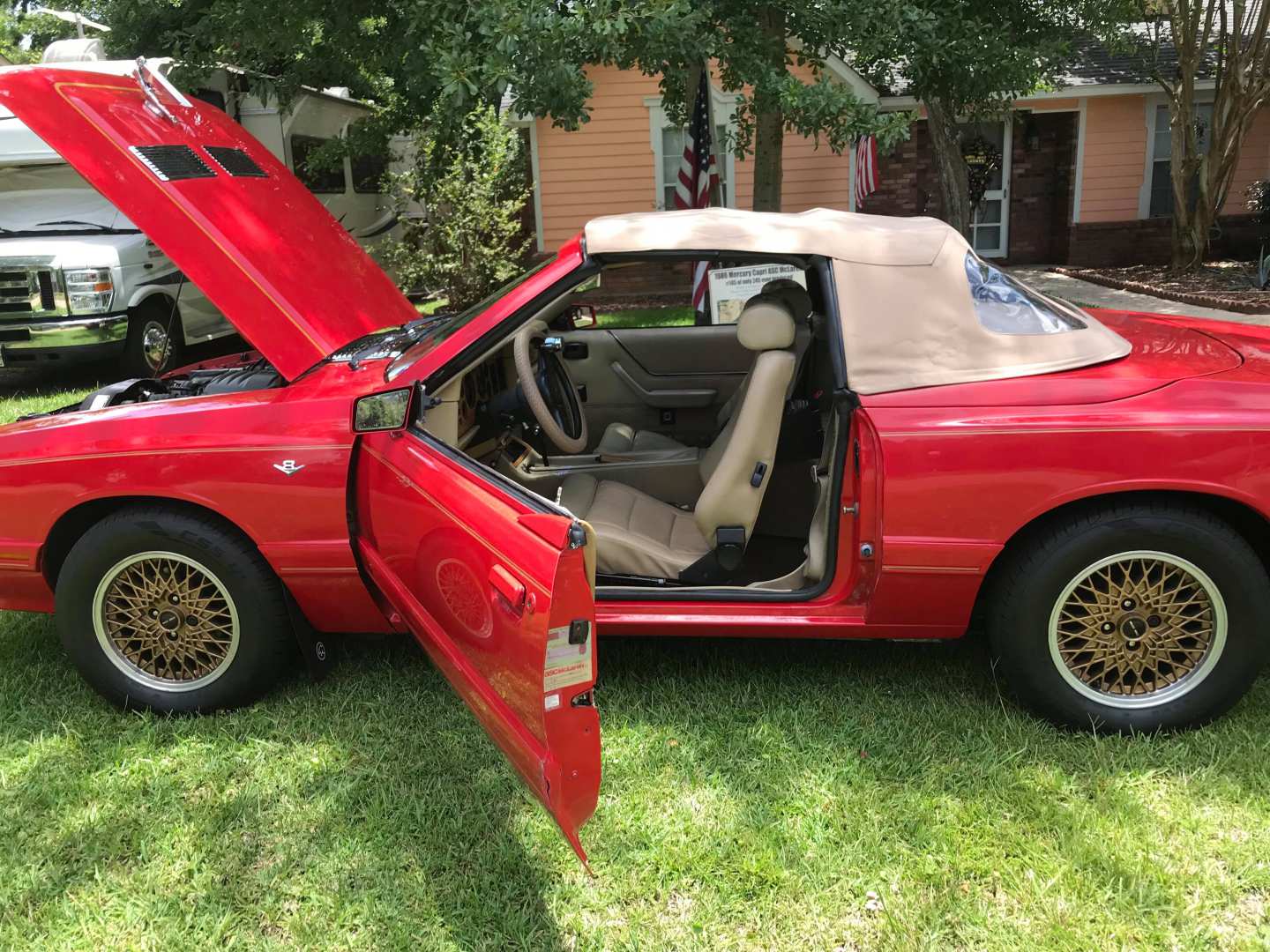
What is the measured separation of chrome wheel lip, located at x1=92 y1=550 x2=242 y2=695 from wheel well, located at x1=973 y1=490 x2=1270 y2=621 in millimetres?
2476

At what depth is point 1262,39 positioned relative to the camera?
38.4 ft

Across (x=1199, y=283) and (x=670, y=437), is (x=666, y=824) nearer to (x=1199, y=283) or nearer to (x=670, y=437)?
(x=670, y=437)

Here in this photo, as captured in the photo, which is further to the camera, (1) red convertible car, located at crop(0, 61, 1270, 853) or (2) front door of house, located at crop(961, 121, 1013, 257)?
(2) front door of house, located at crop(961, 121, 1013, 257)

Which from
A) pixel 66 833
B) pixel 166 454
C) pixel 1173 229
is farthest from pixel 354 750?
pixel 1173 229

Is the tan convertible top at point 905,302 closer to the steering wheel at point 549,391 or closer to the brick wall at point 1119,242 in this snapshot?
the steering wheel at point 549,391

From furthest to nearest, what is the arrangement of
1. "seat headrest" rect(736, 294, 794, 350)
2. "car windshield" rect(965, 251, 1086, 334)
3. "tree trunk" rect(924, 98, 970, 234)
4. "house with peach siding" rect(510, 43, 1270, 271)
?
1. "house with peach siding" rect(510, 43, 1270, 271)
2. "tree trunk" rect(924, 98, 970, 234)
3. "seat headrest" rect(736, 294, 794, 350)
4. "car windshield" rect(965, 251, 1086, 334)

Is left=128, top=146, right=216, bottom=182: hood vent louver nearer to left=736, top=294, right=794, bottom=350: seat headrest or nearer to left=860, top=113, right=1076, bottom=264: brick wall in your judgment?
left=736, top=294, right=794, bottom=350: seat headrest

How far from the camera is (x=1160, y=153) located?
14906 millimetres

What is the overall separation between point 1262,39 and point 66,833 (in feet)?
47.6

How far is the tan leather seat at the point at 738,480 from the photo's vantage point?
10.2 ft

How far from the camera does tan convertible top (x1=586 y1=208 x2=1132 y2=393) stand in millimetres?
2869

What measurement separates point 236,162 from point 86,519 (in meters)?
1.84

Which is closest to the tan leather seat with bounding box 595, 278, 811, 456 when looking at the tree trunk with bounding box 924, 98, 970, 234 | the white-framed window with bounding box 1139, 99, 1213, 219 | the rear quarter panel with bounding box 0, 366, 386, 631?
the rear quarter panel with bounding box 0, 366, 386, 631

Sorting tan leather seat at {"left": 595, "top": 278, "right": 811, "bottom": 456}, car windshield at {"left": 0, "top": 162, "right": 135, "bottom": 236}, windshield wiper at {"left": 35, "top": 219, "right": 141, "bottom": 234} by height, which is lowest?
tan leather seat at {"left": 595, "top": 278, "right": 811, "bottom": 456}
